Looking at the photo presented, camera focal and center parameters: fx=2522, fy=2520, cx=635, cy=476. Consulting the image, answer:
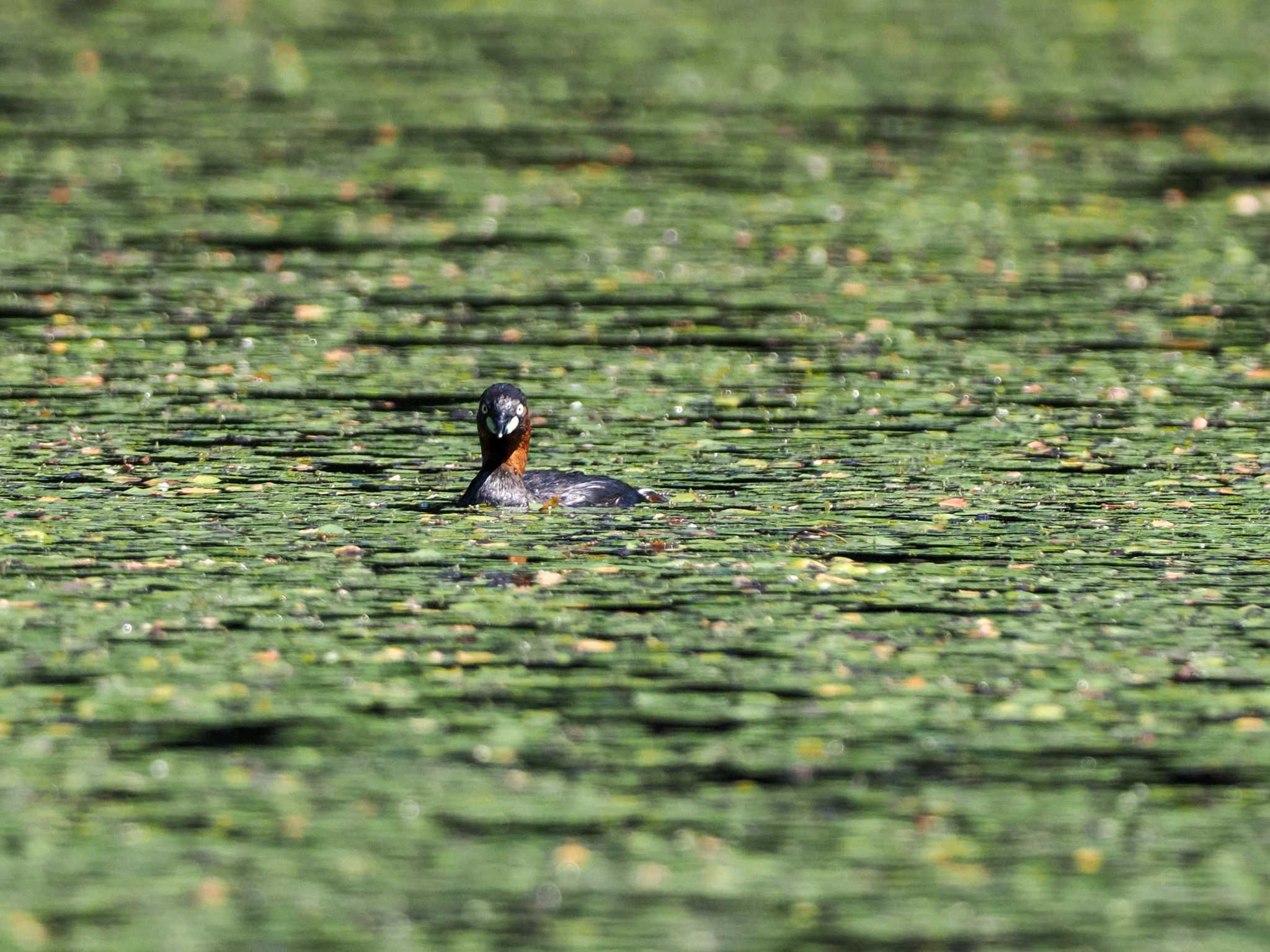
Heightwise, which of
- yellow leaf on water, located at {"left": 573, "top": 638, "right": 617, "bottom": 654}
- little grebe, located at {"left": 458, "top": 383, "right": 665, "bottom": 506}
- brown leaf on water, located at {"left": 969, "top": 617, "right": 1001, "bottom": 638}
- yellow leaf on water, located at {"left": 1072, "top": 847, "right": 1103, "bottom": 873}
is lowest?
yellow leaf on water, located at {"left": 1072, "top": 847, "right": 1103, "bottom": 873}

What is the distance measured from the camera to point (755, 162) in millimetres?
20828

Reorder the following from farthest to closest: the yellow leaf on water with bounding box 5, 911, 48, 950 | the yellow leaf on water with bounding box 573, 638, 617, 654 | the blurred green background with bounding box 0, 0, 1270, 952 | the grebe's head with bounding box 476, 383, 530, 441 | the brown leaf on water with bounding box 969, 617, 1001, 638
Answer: the grebe's head with bounding box 476, 383, 530, 441, the brown leaf on water with bounding box 969, 617, 1001, 638, the yellow leaf on water with bounding box 573, 638, 617, 654, the blurred green background with bounding box 0, 0, 1270, 952, the yellow leaf on water with bounding box 5, 911, 48, 950

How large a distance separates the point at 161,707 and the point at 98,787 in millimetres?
731

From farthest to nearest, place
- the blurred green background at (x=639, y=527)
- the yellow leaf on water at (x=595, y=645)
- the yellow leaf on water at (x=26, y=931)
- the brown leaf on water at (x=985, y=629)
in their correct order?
the brown leaf on water at (x=985, y=629) → the yellow leaf on water at (x=595, y=645) → the blurred green background at (x=639, y=527) → the yellow leaf on water at (x=26, y=931)

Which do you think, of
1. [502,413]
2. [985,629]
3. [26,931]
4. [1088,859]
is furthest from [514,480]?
[26,931]

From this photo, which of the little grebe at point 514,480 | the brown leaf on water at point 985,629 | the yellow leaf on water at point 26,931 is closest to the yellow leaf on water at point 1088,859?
the brown leaf on water at point 985,629

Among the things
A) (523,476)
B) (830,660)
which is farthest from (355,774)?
(523,476)

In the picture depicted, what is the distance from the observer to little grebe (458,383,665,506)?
10.9 metres

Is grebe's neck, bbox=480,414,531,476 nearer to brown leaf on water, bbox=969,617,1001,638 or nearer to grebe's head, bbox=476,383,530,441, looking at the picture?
grebe's head, bbox=476,383,530,441

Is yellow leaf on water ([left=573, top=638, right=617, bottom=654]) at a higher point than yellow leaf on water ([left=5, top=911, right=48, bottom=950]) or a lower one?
higher

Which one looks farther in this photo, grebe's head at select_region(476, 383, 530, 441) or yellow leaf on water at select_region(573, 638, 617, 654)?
grebe's head at select_region(476, 383, 530, 441)

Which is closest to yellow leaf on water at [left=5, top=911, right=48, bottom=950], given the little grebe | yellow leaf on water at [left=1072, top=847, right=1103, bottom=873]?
yellow leaf on water at [left=1072, top=847, right=1103, bottom=873]

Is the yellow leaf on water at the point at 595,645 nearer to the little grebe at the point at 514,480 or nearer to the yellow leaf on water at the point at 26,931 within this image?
the little grebe at the point at 514,480

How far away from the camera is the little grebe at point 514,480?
428 inches
